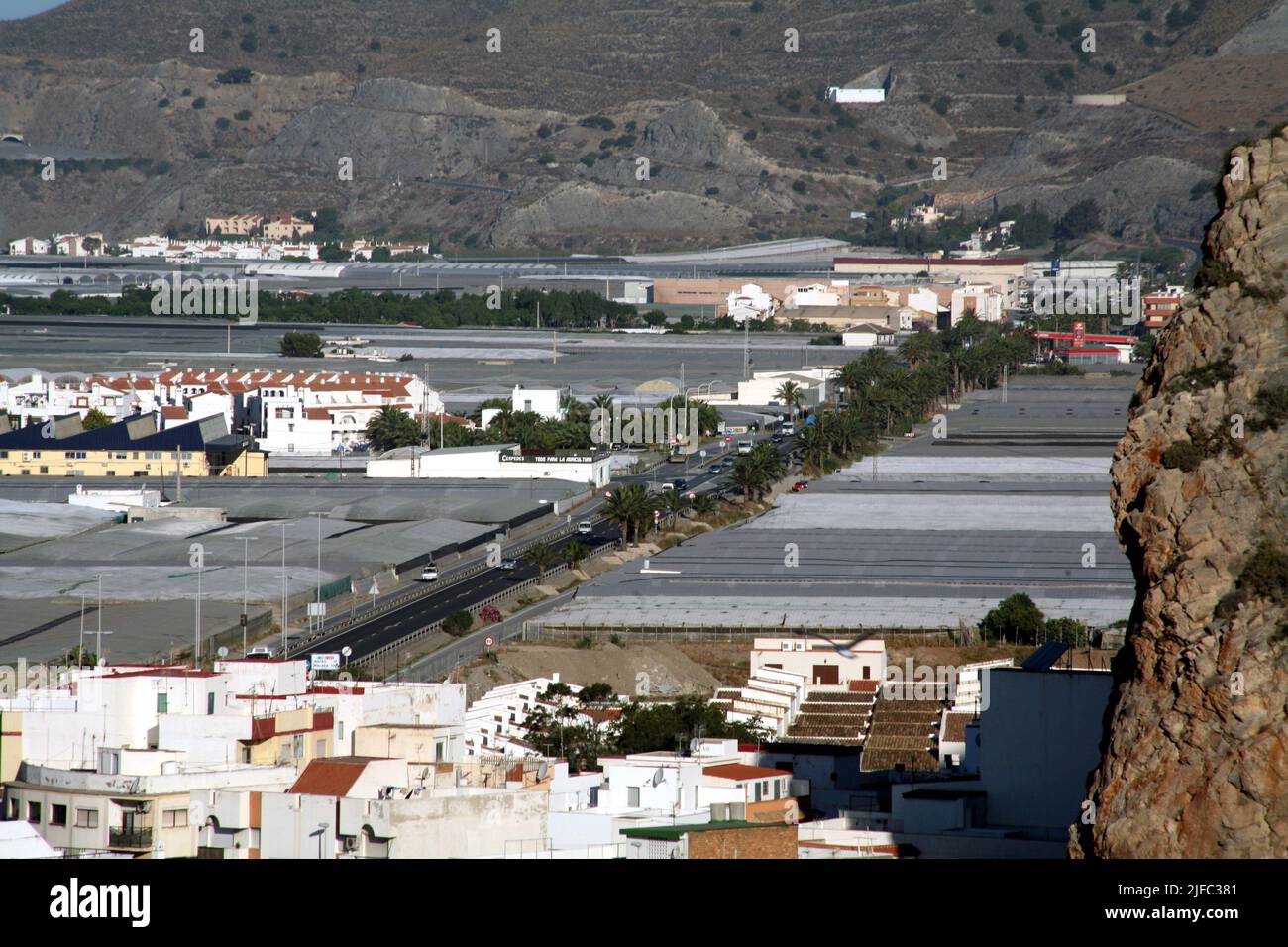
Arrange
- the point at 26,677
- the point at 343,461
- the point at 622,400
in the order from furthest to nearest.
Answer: the point at 622,400 → the point at 343,461 → the point at 26,677

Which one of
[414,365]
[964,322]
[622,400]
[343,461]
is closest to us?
[343,461]

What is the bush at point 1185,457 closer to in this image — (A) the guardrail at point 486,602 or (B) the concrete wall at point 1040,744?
(B) the concrete wall at point 1040,744

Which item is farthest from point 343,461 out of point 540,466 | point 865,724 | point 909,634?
point 865,724

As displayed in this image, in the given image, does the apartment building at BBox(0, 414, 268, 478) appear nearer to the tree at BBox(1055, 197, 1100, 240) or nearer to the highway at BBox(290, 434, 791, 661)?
the highway at BBox(290, 434, 791, 661)

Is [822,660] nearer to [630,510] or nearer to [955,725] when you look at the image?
[955,725]

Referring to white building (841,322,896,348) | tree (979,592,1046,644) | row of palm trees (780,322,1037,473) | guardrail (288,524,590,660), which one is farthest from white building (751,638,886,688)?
white building (841,322,896,348)

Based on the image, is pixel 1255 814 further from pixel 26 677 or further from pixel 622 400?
pixel 622 400

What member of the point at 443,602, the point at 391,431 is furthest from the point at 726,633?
the point at 391,431
